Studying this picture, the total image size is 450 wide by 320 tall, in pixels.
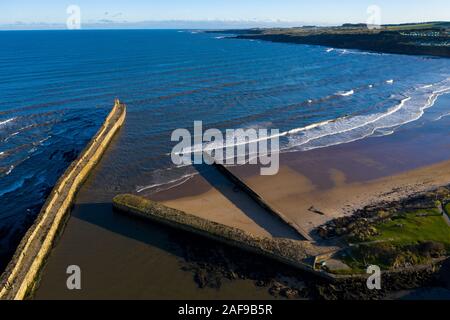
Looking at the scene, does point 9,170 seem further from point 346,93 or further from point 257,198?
point 346,93

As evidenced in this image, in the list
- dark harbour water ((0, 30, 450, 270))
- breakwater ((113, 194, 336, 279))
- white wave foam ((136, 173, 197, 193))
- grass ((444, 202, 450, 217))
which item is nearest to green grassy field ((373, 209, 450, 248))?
A: grass ((444, 202, 450, 217))

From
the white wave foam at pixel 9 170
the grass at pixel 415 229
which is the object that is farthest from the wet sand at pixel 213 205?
the white wave foam at pixel 9 170

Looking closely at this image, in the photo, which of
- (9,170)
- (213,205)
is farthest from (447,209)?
(9,170)

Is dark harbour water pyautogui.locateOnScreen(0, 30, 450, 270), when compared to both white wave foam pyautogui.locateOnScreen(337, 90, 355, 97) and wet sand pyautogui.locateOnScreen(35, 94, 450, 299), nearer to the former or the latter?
white wave foam pyautogui.locateOnScreen(337, 90, 355, 97)

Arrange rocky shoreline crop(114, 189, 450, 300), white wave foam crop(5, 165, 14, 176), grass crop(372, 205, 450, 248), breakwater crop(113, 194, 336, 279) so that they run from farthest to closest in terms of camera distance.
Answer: white wave foam crop(5, 165, 14, 176), grass crop(372, 205, 450, 248), breakwater crop(113, 194, 336, 279), rocky shoreline crop(114, 189, 450, 300)
